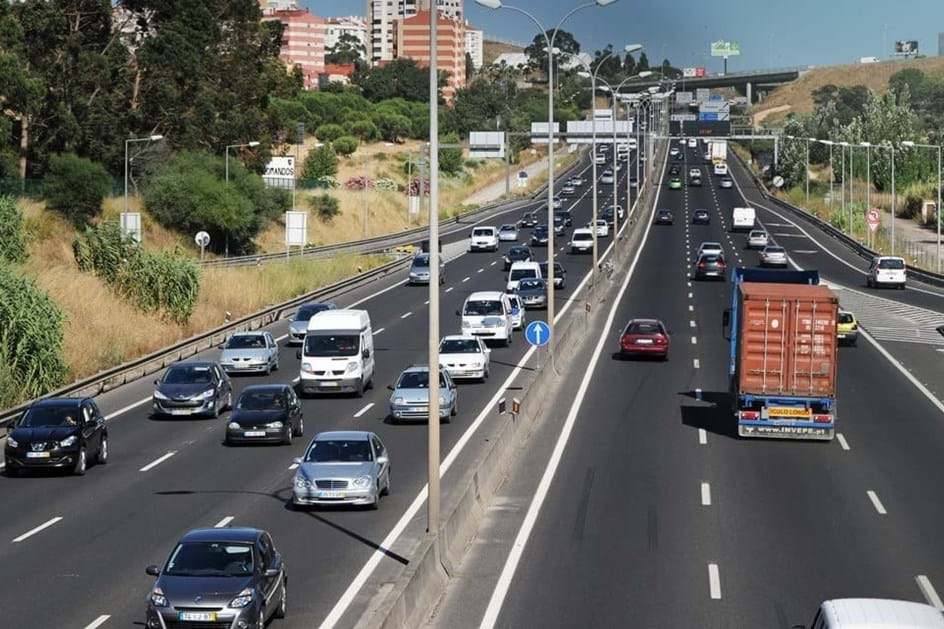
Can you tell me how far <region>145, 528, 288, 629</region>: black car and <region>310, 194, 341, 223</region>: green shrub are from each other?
10219 cm

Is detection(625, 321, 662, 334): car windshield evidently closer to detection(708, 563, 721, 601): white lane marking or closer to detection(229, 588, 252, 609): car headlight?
detection(708, 563, 721, 601): white lane marking

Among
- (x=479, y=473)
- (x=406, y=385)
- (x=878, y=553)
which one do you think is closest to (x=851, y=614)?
(x=878, y=553)

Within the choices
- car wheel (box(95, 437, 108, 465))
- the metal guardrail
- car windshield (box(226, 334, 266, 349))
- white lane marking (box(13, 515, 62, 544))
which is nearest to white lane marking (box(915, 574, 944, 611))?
white lane marking (box(13, 515, 62, 544))

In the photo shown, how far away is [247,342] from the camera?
4928 centimetres

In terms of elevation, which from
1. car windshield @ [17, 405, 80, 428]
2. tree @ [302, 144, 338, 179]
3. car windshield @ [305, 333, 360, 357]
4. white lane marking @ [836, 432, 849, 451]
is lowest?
white lane marking @ [836, 432, 849, 451]

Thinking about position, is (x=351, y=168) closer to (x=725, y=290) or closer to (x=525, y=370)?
(x=725, y=290)

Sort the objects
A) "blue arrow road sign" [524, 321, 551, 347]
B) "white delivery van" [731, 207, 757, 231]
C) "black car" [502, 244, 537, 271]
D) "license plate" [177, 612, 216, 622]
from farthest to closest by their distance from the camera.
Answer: "white delivery van" [731, 207, 757, 231] → "black car" [502, 244, 537, 271] → "blue arrow road sign" [524, 321, 551, 347] → "license plate" [177, 612, 216, 622]

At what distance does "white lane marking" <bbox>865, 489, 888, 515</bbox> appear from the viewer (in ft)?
89.6

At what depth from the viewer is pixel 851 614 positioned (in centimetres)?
1235

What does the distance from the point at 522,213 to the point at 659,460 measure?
336ft

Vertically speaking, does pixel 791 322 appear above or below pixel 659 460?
above

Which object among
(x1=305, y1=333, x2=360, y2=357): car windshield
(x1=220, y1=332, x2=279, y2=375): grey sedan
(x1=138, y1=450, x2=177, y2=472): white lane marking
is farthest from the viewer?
(x1=220, y1=332, x2=279, y2=375): grey sedan

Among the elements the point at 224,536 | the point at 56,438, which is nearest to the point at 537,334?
the point at 56,438

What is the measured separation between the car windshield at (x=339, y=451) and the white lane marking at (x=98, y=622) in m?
8.41
